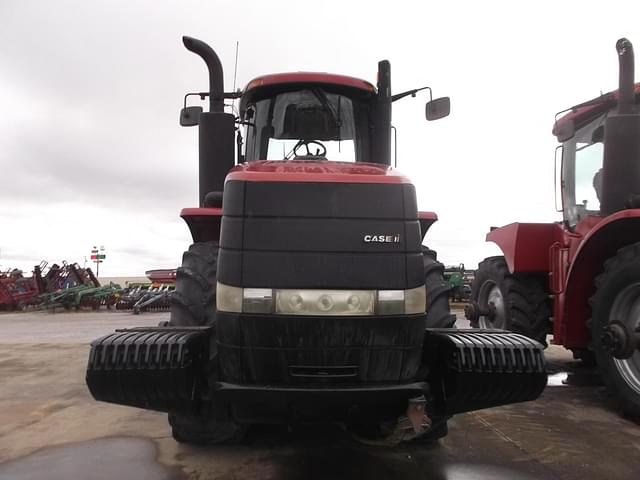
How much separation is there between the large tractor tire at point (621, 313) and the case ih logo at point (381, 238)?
2466mm

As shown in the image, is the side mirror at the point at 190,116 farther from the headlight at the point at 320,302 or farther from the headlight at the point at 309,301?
the headlight at the point at 320,302

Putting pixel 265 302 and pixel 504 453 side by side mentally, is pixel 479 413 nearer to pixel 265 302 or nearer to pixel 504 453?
pixel 504 453

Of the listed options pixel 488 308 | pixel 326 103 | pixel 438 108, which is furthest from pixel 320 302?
pixel 488 308

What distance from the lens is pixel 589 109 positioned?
516cm

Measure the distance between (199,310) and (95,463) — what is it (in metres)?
1.32

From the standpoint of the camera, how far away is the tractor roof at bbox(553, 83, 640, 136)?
16.2 ft

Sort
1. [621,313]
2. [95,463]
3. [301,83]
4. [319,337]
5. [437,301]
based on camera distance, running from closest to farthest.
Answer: [319,337], [437,301], [95,463], [301,83], [621,313]

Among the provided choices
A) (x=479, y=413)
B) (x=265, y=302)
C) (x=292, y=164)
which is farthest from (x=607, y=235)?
(x=265, y=302)

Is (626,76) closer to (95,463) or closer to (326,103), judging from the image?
(326,103)

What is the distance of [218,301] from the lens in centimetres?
244

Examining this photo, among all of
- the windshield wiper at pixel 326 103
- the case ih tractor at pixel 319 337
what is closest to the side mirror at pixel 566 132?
the windshield wiper at pixel 326 103

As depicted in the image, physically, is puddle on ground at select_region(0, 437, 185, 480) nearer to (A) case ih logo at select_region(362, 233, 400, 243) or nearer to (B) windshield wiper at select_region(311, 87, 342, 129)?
(A) case ih logo at select_region(362, 233, 400, 243)

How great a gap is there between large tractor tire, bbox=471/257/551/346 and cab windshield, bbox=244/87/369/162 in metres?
2.86

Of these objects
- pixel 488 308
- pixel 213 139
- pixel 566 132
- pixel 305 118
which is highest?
pixel 566 132
